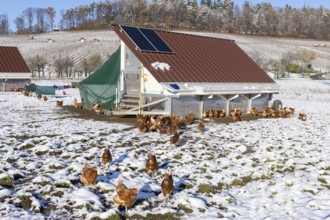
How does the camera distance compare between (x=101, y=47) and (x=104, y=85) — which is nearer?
(x=104, y=85)

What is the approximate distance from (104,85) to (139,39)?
3.74 meters

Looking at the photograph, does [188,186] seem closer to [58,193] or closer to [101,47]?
[58,193]

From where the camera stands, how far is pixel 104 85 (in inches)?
822

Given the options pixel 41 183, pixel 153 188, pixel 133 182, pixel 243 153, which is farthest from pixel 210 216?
pixel 243 153

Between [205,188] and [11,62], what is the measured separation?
36261 millimetres

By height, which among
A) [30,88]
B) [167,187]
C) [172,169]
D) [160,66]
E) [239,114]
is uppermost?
[160,66]

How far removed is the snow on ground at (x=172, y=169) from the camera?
709cm

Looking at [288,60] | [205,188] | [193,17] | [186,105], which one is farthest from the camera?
[193,17]

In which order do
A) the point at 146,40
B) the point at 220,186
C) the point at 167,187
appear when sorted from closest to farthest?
the point at 167,187 → the point at 220,186 → the point at 146,40

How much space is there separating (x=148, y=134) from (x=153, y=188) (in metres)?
6.28

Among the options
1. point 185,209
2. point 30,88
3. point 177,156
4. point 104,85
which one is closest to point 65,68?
point 30,88

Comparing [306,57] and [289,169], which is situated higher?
[306,57]

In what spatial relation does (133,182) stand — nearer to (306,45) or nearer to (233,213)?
(233,213)

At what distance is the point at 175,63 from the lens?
804 inches
